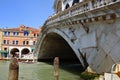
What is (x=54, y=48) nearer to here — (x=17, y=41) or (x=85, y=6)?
(x=85, y=6)

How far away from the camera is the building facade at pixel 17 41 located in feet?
150

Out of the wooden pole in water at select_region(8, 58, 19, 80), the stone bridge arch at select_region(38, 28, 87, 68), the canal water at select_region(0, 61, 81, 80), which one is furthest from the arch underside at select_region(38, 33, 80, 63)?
the wooden pole in water at select_region(8, 58, 19, 80)

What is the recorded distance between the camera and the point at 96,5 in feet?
37.8

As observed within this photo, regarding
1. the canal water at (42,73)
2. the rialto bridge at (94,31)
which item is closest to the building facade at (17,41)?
the canal water at (42,73)

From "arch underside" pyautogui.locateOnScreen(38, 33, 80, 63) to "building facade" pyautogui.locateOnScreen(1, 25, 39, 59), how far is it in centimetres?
1638

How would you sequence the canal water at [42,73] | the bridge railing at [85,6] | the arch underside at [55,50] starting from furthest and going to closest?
the arch underside at [55,50] < the canal water at [42,73] < the bridge railing at [85,6]

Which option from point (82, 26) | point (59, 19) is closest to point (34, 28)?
point (59, 19)

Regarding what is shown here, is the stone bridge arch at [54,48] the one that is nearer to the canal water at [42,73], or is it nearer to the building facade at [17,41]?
the canal water at [42,73]

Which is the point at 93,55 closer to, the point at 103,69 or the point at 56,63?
the point at 103,69

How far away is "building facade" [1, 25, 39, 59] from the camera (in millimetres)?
45844

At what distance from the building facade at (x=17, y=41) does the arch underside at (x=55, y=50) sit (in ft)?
53.8

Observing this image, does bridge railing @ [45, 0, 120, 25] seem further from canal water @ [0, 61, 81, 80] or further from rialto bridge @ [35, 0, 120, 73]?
canal water @ [0, 61, 81, 80]

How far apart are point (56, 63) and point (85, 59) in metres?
3.22

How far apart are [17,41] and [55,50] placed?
2038cm
